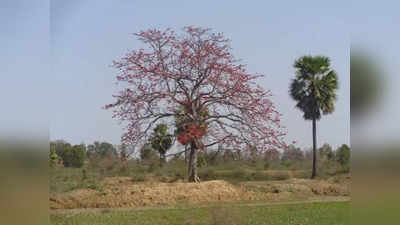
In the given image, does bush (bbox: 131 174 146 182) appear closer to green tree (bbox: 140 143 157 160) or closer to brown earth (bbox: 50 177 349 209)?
brown earth (bbox: 50 177 349 209)

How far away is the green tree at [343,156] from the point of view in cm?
569

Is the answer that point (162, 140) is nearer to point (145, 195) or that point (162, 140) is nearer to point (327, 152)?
point (145, 195)

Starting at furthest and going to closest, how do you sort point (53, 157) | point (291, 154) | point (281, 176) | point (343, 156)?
point (53, 157) < point (281, 176) < point (291, 154) < point (343, 156)

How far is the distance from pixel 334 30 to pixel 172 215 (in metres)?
2.38

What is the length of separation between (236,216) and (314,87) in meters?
1.48

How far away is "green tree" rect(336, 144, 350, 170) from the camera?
5691 millimetres

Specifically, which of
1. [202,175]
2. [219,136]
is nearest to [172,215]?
[202,175]

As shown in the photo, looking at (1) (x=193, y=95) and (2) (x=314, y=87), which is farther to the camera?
(1) (x=193, y=95)

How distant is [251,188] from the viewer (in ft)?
20.1

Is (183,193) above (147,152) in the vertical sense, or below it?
below

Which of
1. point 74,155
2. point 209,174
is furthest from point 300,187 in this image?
point 74,155

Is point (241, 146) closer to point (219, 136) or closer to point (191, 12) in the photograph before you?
point (219, 136)

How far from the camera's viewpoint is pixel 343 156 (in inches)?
227

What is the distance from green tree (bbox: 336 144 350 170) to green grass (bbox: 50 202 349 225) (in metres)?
0.42
